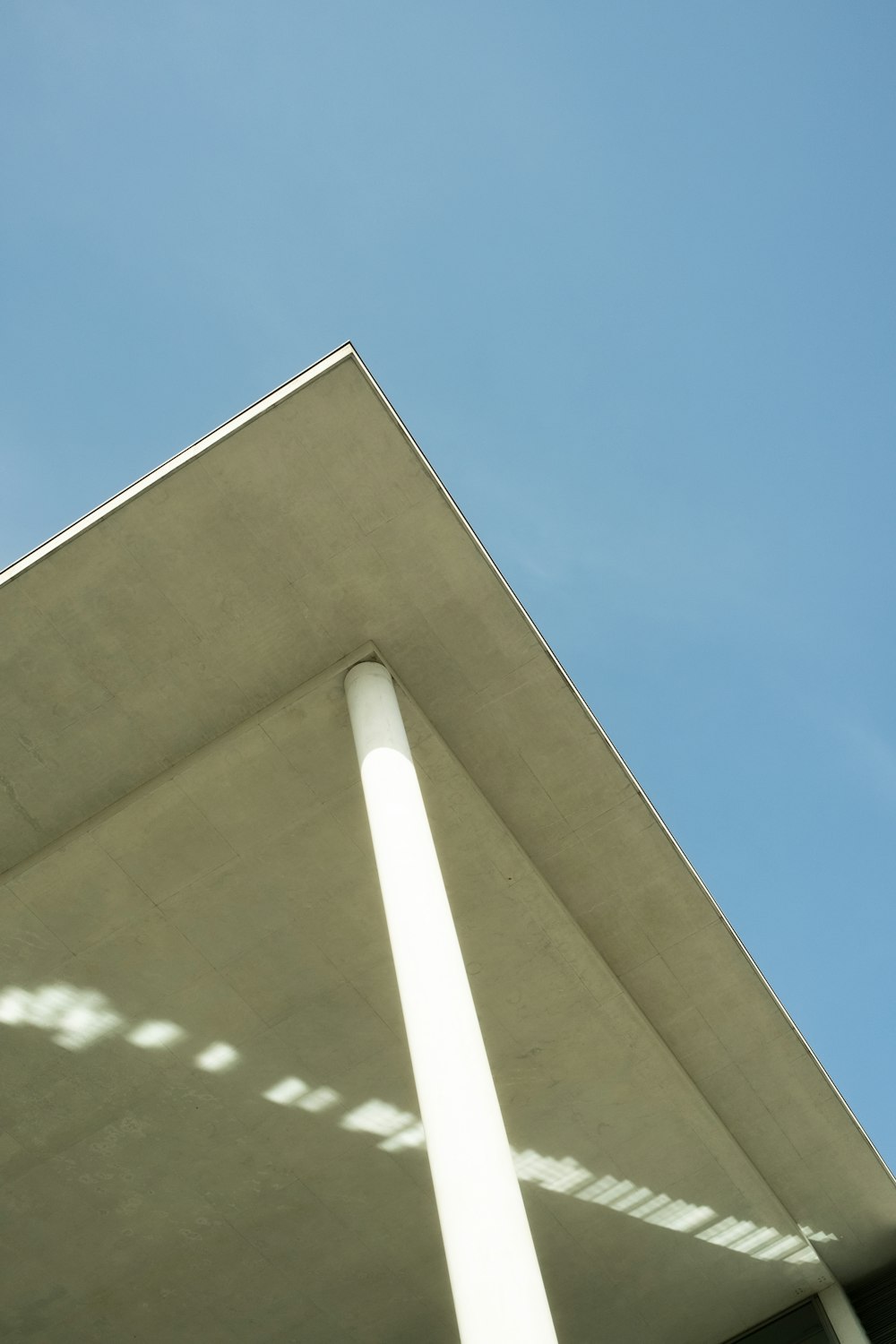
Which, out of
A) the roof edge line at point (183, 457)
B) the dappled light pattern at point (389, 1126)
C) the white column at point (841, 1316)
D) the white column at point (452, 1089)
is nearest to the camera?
the white column at point (452, 1089)

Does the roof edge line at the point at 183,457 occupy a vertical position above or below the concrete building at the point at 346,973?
above

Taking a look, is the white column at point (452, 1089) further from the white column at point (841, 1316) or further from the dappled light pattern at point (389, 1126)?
the white column at point (841, 1316)

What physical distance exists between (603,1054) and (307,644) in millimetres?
7357

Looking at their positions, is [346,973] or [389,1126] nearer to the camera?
[346,973]

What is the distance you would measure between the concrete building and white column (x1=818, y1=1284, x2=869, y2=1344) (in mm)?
49

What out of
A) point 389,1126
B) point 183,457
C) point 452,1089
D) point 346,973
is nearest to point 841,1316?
point 389,1126

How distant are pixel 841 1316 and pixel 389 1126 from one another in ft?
29.0

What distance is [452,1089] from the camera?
28.0 feet

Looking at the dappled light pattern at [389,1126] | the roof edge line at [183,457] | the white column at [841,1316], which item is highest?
the roof edge line at [183,457]

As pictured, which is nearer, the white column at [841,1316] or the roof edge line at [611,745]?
the roof edge line at [611,745]

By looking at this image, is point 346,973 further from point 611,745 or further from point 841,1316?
point 841,1316

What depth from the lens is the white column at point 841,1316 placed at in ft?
62.1

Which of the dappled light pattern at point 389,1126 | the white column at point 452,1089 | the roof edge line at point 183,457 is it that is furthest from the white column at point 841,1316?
the roof edge line at point 183,457

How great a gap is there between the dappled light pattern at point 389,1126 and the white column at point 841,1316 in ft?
3.46
